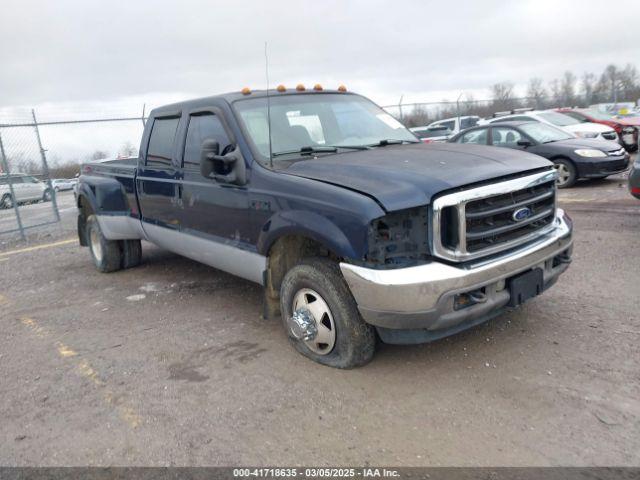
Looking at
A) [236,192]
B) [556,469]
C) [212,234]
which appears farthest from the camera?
[212,234]

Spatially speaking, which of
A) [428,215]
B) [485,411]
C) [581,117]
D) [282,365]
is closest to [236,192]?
[282,365]

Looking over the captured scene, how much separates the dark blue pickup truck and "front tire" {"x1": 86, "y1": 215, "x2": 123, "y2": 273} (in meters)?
1.91

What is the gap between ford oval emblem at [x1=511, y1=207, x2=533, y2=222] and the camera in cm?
354

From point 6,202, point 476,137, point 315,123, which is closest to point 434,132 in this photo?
point 476,137

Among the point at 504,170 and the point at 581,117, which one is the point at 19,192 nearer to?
the point at 504,170

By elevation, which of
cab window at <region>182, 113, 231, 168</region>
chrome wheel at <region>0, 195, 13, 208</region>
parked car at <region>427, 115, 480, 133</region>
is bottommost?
chrome wheel at <region>0, 195, 13, 208</region>

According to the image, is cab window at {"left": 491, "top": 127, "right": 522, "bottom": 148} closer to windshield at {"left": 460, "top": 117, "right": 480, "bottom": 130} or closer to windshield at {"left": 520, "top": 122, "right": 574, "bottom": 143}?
windshield at {"left": 520, "top": 122, "right": 574, "bottom": 143}

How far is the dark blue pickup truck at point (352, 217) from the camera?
3191 millimetres

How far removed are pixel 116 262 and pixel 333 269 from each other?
14.3 ft

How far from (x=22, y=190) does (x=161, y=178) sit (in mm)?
10746

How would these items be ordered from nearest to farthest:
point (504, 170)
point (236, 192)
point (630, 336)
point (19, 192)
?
point (504, 170) < point (630, 336) < point (236, 192) < point (19, 192)

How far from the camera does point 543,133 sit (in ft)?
35.4

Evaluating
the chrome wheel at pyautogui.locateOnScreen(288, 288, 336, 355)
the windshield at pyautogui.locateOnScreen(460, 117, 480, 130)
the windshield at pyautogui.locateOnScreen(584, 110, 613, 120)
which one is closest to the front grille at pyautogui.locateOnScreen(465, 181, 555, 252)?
the chrome wheel at pyautogui.locateOnScreen(288, 288, 336, 355)

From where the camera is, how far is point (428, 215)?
3.20 metres
